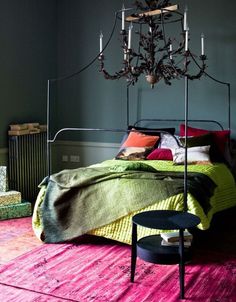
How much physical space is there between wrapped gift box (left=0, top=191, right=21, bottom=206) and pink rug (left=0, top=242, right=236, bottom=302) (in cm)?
114

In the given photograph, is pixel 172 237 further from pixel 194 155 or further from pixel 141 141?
pixel 141 141

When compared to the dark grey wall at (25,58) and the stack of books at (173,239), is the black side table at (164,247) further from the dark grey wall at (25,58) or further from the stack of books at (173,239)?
the dark grey wall at (25,58)

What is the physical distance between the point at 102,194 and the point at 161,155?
131cm

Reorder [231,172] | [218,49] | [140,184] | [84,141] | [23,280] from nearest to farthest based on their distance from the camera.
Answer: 1. [23,280]
2. [140,184]
3. [231,172]
4. [218,49]
5. [84,141]

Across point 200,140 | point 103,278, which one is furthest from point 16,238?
point 200,140

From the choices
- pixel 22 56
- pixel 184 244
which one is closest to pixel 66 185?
pixel 184 244

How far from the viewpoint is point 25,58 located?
18.2 feet

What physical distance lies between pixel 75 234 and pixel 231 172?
6.41 ft

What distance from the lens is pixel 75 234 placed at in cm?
376

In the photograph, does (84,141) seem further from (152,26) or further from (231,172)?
(152,26)

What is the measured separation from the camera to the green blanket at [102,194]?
11.7ft

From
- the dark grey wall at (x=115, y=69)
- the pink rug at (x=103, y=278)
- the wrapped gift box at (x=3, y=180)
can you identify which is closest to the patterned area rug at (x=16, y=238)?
the pink rug at (x=103, y=278)

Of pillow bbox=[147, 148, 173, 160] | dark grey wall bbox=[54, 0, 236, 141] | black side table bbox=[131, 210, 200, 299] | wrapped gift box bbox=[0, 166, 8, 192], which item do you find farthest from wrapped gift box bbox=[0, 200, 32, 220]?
black side table bbox=[131, 210, 200, 299]

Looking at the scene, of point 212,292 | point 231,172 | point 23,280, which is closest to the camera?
point 212,292
